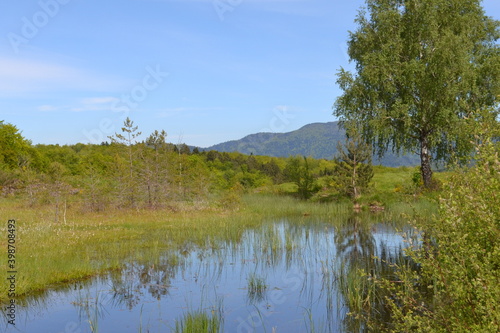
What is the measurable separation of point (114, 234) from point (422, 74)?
22.2 metres

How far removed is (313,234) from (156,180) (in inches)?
500

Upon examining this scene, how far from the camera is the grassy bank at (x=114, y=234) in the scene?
11.6 metres

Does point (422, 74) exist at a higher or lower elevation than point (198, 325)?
higher

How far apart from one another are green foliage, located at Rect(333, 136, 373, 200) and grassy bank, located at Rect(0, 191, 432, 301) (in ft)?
6.83

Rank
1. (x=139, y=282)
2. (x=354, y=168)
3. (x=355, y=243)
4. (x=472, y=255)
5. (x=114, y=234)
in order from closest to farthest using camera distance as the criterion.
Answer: (x=472, y=255)
(x=139, y=282)
(x=355, y=243)
(x=114, y=234)
(x=354, y=168)

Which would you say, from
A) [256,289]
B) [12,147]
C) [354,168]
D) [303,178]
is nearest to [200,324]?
[256,289]

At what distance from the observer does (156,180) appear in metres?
27.1

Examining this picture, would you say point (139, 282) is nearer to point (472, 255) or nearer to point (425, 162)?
point (472, 255)

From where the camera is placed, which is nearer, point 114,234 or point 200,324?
point 200,324

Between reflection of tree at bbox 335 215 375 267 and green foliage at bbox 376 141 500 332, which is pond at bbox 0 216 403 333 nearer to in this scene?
reflection of tree at bbox 335 215 375 267

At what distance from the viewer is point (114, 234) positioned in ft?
58.4

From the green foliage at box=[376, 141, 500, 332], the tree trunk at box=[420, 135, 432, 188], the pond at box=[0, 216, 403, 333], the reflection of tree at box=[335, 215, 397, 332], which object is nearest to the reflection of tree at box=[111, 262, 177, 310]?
the pond at box=[0, 216, 403, 333]

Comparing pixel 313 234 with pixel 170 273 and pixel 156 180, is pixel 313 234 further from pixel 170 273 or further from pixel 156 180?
pixel 156 180

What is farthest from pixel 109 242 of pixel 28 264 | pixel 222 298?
pixel 222 298
